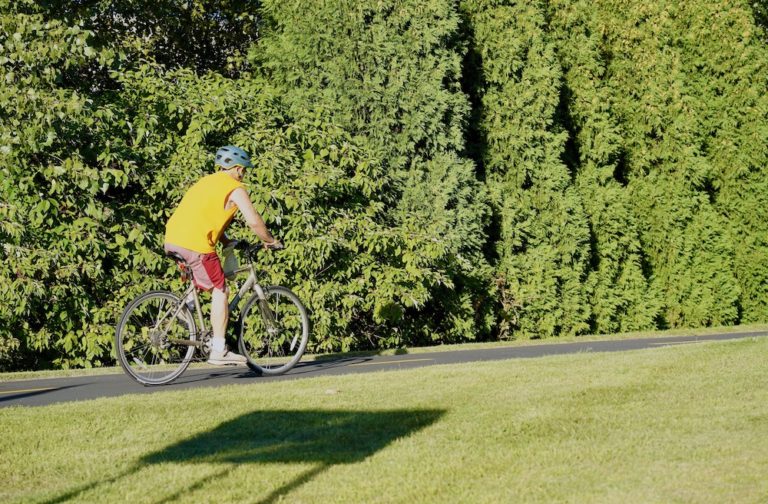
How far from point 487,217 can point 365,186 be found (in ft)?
11.5

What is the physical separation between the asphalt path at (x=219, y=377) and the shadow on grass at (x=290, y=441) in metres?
2.08

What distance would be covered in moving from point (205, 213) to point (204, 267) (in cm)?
49

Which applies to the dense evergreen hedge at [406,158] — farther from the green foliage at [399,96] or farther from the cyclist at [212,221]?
the cyclist at [212,221]

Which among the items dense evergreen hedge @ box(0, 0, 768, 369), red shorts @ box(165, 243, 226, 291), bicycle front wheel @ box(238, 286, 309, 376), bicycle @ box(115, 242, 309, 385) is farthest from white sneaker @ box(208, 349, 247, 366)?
dense evergreen hedge @ box(0, 0, 768, 369)

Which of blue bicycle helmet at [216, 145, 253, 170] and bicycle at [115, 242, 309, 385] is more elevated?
blue bicycle helmet at [216, 145, 253, 170]

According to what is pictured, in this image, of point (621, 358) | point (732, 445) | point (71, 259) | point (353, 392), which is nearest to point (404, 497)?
point (732, 445)

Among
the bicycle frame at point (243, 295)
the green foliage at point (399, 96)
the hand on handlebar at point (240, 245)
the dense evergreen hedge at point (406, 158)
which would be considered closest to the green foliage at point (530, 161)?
the dense evergreen hedge at point (406, 158)

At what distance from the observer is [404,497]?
4863mm

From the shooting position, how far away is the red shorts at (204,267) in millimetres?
9000

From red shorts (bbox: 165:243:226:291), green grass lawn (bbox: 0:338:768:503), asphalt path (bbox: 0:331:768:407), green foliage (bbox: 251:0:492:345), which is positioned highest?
green foliage (bbox: 251:0:492:345)

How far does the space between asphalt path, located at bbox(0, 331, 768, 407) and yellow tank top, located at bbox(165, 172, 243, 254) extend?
1320 millimetres

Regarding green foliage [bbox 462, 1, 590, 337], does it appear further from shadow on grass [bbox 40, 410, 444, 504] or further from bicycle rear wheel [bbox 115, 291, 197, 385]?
shadow on grass [bbox 40, 410, 444, 504]

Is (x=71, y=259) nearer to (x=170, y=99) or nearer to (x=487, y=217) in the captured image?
(x=170, y=99)

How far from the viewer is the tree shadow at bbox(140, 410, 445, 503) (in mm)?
5633
